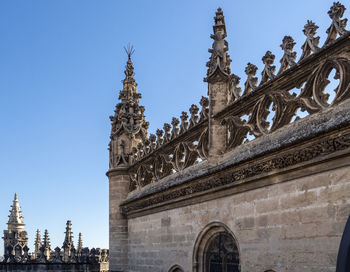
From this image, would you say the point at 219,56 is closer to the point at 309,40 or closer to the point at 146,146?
the point at 309,40

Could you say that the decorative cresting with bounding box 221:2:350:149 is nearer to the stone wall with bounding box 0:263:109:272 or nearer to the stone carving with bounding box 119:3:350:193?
the stone carving with bounding box 119:3:350:193

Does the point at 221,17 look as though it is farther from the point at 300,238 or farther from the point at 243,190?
the point at 300,238

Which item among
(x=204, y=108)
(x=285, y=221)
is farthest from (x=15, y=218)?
(x=285, y=221)

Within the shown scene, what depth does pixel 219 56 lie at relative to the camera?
32.7 feet

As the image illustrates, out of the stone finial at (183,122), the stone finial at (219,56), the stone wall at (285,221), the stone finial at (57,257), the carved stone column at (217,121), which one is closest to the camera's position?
the stone wall at (285,221)

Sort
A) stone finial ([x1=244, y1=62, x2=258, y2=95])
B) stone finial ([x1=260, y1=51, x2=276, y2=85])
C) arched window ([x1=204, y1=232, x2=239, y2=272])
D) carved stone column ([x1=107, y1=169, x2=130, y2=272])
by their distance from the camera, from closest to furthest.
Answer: stone finial ([x1=260, y1=51, x2=276, y2=85]), stone finial ([x1=244, y1=62, x2=258, y2=95]), arched window ([x1=204, y1=232, x2=239, y2=272]), carved stone column ([x1=107, y1=169, x2=130, y2=272])

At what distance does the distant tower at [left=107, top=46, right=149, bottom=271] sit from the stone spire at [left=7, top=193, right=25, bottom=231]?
29.5 meters

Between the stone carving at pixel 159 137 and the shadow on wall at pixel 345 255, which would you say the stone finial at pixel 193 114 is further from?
the shadow on wall at pixel 345 255

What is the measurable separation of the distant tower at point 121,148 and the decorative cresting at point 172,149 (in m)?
0.32

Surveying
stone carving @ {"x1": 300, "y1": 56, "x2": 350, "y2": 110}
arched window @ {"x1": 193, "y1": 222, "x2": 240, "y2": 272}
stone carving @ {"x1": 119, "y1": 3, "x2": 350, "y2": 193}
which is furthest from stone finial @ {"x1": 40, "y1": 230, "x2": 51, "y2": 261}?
stone carving @ {"x1": 300, "y1": 56, "x2": 350, "y2": 110}

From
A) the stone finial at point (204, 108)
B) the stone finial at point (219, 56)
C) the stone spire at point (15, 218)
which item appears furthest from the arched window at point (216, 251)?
the stone spire at point (15, 218)

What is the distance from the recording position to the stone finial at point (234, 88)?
9.25 metres

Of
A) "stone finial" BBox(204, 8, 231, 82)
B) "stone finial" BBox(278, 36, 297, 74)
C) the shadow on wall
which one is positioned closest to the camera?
the shadow on wall

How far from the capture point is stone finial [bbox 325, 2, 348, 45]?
22.0 feet
